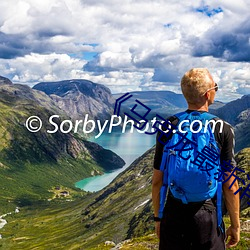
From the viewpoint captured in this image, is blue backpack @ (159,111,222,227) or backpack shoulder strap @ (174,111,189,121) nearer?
blue backpack @ (159,111,222,227)

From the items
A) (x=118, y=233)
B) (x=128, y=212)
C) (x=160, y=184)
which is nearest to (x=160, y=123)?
(x=160, y=184)

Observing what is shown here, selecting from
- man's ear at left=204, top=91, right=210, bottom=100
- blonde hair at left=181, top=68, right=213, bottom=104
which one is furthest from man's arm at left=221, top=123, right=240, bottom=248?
blonde hair at left=181, top=68, right=213, bottom=104

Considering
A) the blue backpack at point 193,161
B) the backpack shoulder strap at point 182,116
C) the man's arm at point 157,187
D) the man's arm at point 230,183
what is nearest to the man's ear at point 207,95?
the blue backpack at point 193,161

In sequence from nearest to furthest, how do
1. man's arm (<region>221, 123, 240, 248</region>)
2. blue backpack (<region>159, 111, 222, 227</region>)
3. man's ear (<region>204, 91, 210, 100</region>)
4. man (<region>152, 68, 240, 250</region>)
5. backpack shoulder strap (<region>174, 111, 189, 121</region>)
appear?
1. blue backpack (<region>159, 111, 222, 227</region>)
2. man (<region>152, 68, 240, 250</region>)
3. man's arm (<region>221, 123, 240, 248</region>)
4. man's ear (<region>204, 91, 210, 100</region>)
5. backpack shoulder strap (<region>174, 111, 189, 121</region>)

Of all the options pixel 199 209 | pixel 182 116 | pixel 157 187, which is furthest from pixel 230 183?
pixel 182 116

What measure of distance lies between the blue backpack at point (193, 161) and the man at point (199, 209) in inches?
10.2

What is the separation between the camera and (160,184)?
11039mm

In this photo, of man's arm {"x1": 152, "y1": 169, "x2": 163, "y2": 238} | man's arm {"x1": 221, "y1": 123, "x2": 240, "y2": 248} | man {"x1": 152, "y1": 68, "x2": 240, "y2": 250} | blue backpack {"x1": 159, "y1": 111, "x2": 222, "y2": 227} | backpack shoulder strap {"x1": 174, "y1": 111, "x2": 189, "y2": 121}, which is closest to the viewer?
blue backpack {"x1": 159, "y1": 111, "x2": 222, "y2": 227}

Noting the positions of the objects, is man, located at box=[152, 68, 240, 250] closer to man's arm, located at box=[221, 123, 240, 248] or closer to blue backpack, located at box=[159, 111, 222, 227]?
man's arm, located at box=[221, 123, 240, 248]

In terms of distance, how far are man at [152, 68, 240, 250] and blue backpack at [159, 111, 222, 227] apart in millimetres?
260

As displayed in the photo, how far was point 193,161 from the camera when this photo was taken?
9984 millimetres

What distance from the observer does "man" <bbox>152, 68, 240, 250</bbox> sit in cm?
1037

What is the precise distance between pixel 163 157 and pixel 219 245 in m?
3.11

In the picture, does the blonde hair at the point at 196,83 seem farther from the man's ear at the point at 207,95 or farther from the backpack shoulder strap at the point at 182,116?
the backpack shoulder strap at the point at 182,116
